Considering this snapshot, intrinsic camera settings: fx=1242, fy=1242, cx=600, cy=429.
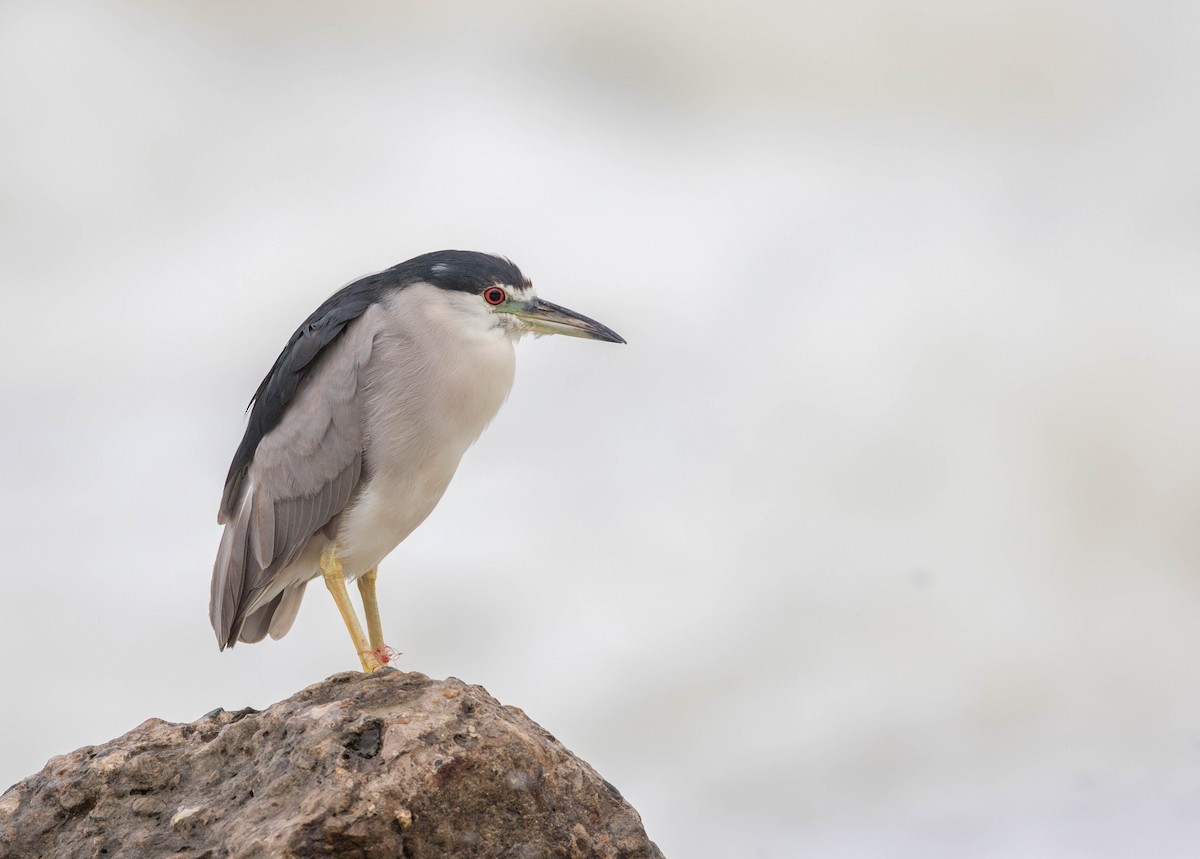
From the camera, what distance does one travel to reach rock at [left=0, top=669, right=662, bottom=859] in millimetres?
3658

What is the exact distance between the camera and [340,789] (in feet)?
12.0

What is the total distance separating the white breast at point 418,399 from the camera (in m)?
5.23

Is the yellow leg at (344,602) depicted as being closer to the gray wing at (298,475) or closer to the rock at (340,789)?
the gray wing at (298,475)

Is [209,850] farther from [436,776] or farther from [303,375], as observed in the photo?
[303,375]

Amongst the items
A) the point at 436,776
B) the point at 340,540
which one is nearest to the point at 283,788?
the point at 436,776

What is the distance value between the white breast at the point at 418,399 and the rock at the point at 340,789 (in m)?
1.09

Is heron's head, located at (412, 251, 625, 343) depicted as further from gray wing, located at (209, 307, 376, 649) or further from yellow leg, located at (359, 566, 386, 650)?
yellow leg, located at (359, 566, 386, 650)

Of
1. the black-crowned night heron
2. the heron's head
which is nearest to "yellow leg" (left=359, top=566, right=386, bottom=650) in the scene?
the black-crowned night heron

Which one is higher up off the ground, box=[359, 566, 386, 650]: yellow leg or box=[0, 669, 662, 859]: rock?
box=[359, 566, 386, 650]: yellow leg

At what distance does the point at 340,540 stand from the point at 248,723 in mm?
1365

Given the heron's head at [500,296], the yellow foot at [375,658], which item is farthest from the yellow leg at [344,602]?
the heron's head at [500,296]

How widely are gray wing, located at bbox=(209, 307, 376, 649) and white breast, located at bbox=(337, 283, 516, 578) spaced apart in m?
0.08

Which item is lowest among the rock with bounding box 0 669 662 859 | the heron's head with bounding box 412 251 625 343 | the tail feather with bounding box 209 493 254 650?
the rock with bounding box 0 669 662 859

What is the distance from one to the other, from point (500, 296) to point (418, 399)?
1.98ft
